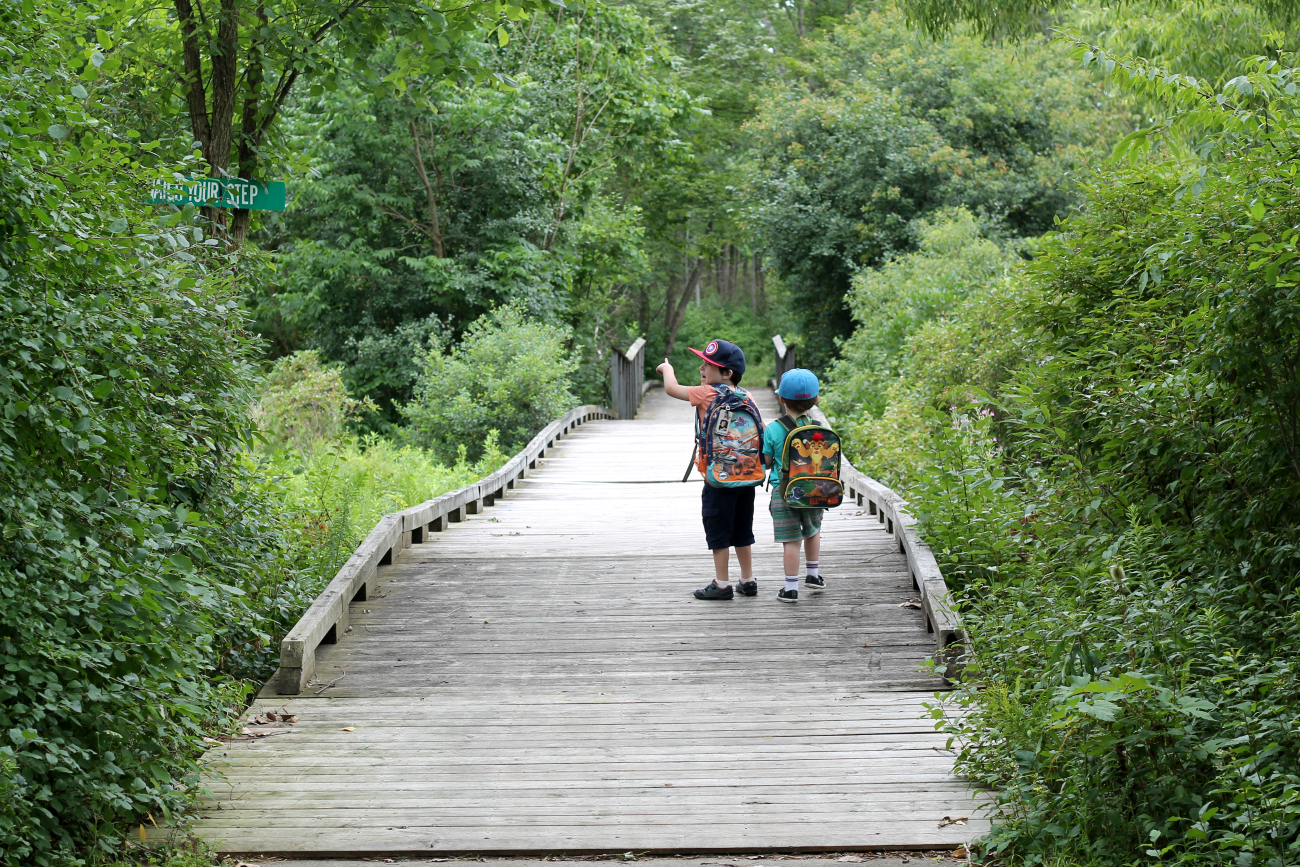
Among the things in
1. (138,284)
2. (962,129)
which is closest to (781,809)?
(138,284)

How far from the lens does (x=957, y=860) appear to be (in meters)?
3.69

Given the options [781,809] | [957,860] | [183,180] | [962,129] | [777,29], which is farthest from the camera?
[777,29]

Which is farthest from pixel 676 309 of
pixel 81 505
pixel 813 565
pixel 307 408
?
pixel 81 505

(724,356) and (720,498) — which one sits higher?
(724,356)

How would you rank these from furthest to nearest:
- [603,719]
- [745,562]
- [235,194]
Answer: [745,562]
[235,194]
[603,719]

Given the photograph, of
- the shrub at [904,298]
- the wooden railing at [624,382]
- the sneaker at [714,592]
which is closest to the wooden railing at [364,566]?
the sneaker at [714,592]

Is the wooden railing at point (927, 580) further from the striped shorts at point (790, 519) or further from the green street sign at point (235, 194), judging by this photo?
the green street sign at point (235, 194)

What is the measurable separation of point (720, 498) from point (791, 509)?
1.39 ft

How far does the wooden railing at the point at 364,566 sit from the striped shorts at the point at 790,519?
8.26 feet

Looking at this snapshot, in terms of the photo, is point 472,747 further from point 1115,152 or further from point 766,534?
point 766,534

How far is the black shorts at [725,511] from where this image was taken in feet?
21.9

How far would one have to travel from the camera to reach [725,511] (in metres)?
6.69

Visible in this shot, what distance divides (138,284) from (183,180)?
1.84 ft

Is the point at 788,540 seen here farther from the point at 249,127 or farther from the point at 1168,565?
the point at 249,127
